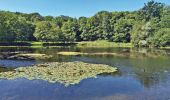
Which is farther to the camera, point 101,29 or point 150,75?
point 101,29

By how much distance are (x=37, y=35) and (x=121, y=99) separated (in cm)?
8773

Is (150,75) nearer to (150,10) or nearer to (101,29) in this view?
(101,29)

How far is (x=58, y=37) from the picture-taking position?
112m

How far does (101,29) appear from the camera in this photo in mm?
125438

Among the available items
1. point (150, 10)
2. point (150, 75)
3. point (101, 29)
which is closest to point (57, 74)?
point (150, 75)

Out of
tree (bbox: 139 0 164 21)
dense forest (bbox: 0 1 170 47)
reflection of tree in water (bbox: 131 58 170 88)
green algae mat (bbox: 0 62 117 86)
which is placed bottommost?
reflection of tree in water (bbox: 131 58 170 88)

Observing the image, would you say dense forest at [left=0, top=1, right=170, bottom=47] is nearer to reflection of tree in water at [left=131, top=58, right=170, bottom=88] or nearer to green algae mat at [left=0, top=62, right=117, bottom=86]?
reflection of tree in water at [left=131, top=58, right=170, bottom=88]

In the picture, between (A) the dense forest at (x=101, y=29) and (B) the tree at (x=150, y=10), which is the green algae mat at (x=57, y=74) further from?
(B) the tree at (x=150, y=10)

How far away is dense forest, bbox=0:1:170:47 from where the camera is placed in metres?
101

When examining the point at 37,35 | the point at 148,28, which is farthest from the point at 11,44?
the point at 148,28

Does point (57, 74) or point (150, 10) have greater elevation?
point (150, 10)

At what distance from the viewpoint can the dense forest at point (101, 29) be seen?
101 metres

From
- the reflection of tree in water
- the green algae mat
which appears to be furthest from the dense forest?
the green algae mat

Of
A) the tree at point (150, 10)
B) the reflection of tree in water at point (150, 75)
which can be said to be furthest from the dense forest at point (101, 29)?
the reflection of tree in water at point (150, 75)
